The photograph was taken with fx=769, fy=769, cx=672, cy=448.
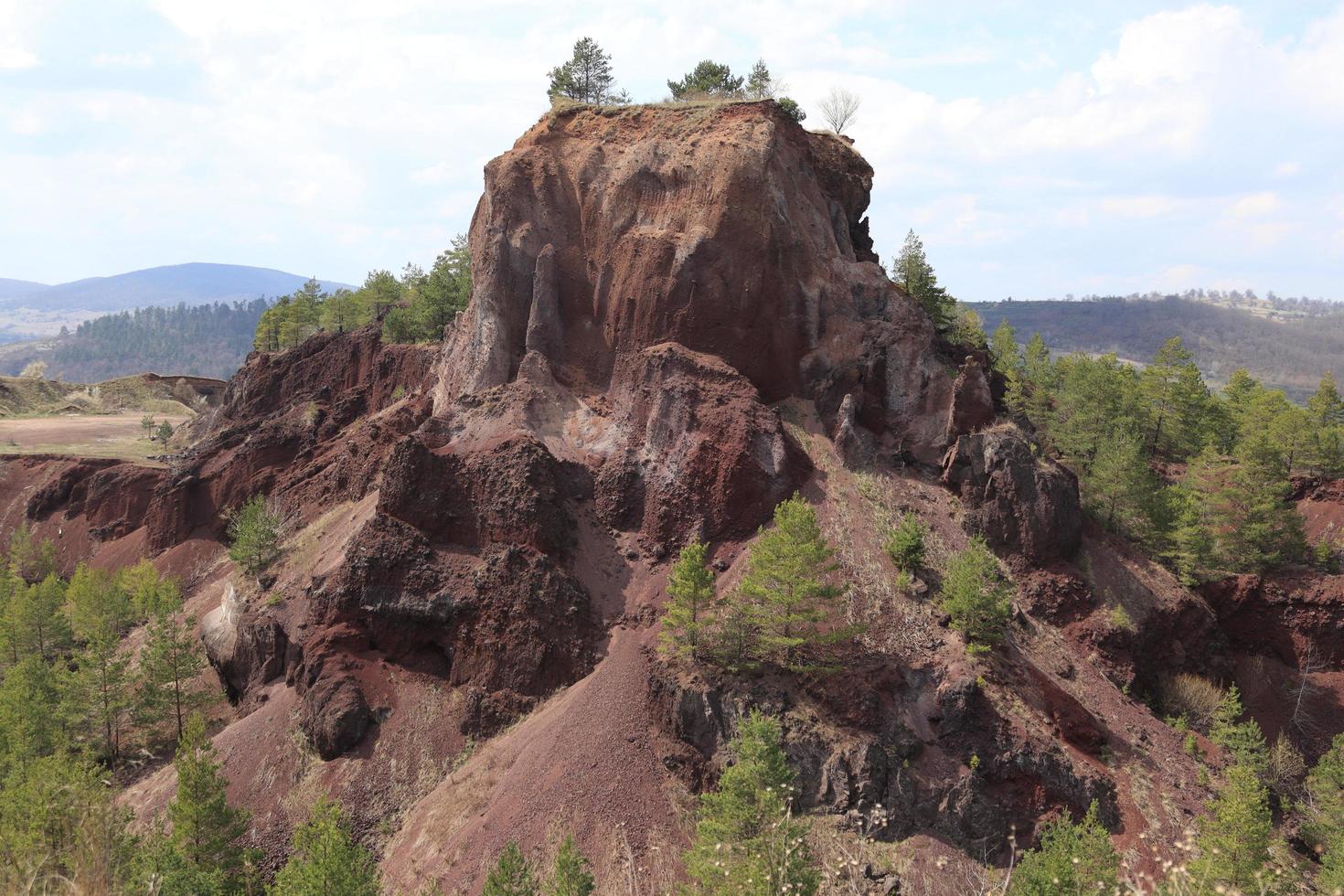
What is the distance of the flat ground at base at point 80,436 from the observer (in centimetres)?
7081

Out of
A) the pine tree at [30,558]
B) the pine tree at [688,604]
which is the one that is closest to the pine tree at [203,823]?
the pine tree at [688,604]

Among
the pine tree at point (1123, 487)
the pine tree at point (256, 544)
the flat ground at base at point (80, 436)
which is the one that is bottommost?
the pine tree at point (256, 544)

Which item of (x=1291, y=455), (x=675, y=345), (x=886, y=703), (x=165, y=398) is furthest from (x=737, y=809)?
(x=165, y=398)

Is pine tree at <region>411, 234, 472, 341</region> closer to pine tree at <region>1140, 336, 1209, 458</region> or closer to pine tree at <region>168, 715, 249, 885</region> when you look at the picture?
pine tree at <region>168, 715, 249, 885</region>

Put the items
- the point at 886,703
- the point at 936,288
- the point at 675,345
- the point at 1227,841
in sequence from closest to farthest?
the point at 1227,841 < the point at 886,703 < the point at 675,345 < the point at 936,288

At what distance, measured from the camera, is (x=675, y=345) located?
1565 inches

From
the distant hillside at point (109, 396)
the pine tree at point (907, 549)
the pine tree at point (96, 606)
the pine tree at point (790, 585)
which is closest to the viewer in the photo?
the pine tree at point (790, 585)

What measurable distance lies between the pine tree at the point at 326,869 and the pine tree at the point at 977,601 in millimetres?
22950

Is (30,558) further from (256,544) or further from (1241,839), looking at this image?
(1241,839)

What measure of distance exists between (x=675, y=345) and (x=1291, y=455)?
4108 cm

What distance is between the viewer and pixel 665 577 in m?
35.4

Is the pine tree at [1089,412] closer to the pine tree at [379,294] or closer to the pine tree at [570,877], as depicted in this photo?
the pine tree at [570,877]

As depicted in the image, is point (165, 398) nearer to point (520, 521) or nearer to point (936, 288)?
point (520, 521)

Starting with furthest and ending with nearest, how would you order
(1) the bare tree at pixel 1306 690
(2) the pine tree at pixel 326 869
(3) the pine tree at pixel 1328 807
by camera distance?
1. (1) the bare tree at pixel 1306 690
2. (3) the pine tree at pixel 1328 807
3. (2) the pine tree at pixel 326 869
